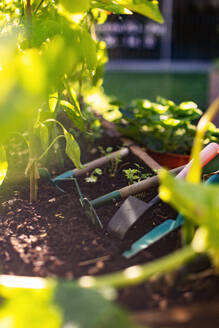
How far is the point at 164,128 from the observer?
1843 millimetres

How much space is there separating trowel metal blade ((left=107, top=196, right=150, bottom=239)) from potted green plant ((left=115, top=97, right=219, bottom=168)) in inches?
26.0

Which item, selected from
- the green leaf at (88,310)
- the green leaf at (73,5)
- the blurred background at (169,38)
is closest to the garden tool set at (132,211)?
the green leaf at (88,310)

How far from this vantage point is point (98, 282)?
2.35 ft

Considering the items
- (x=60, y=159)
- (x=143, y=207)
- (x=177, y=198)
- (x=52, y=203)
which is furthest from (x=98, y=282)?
(x=60, y=159)

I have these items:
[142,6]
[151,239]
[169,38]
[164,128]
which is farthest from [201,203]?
[169,38]

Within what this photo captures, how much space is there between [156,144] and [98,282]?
1.26 m

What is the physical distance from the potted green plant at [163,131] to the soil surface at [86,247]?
0.24 metres

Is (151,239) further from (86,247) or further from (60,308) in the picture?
(60,308)

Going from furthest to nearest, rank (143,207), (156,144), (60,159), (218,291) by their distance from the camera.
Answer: (156,144), (60,159), (143,207), (218,291)

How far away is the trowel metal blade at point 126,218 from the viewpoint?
3.70ft

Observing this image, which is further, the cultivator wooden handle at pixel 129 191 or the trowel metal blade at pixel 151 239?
the cultivator wooden handle at pixel 129 191

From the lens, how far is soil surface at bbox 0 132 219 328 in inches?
33.0

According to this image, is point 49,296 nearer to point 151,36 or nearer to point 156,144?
point 156,144

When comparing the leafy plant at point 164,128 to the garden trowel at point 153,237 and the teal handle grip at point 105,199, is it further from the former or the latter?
the garden trowel at point 153,237
